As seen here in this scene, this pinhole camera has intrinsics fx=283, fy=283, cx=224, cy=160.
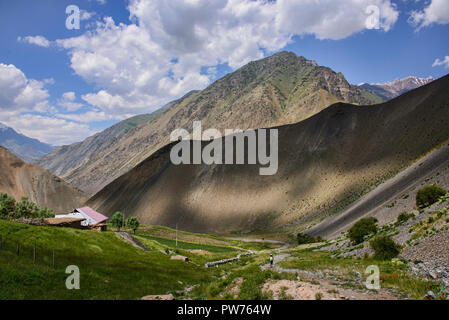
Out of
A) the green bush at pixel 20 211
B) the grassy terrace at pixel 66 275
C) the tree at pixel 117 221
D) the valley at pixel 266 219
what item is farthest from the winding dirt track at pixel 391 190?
the green bush at pixel 20 211

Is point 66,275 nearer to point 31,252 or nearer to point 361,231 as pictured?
point 31,252

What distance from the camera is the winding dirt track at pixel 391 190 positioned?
50.8m

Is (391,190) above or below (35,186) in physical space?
below

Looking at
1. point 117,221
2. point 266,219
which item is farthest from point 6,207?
point 266,219

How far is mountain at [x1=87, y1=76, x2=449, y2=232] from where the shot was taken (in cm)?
8531

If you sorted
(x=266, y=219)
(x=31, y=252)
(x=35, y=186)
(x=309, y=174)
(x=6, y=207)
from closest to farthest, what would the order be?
1. (x=31, y=252)
2. (x=6, y=207)
3. (x=266, y=219)
4. (x=309, y=174)
5. (x=35, y=186)

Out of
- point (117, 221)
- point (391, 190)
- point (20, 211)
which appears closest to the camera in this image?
point (391, 190)

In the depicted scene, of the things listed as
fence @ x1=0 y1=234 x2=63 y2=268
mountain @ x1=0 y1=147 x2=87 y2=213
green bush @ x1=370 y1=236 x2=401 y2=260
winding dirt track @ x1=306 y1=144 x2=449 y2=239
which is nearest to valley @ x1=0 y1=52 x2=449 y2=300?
green bush @ x1=370 y1=236 x2=401 y2=260

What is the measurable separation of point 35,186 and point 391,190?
612ft

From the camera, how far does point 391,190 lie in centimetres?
5666

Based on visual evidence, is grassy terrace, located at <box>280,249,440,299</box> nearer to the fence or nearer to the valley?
the valley

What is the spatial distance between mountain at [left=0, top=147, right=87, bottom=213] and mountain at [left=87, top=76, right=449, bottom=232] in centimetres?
3803

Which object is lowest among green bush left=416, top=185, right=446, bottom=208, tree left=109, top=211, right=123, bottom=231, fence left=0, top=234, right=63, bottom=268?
tree left=109, top=211, right=123, bottom=231

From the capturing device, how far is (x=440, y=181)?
40125 millimetres
